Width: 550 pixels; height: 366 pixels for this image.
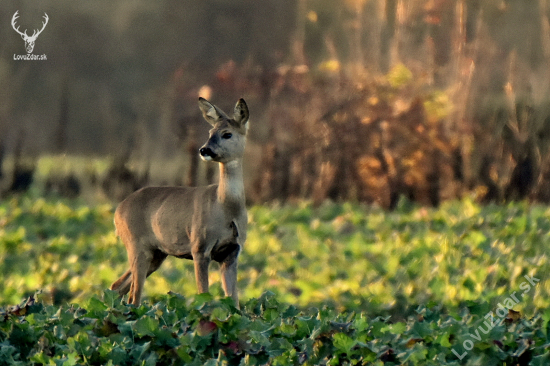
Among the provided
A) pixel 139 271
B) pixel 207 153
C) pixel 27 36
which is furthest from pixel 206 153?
pixel 27 36

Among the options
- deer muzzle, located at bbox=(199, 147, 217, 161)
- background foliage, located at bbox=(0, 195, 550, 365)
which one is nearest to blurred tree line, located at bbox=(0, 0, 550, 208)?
background foliage, located at bbox=(0, 195, 550, 365)

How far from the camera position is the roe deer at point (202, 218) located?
16.1 ft

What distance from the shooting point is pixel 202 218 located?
16.6 feet

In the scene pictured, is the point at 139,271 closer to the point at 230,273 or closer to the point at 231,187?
the point at 230,273

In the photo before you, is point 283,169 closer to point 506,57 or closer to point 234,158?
point 506,57

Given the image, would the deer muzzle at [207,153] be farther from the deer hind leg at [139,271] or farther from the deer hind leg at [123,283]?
the deer hind leg at [123,283]

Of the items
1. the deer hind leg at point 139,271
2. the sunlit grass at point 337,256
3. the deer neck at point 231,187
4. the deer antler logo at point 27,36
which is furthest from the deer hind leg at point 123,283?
the deer antler logo at point 27,36

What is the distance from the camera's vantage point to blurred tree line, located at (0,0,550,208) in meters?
12.2

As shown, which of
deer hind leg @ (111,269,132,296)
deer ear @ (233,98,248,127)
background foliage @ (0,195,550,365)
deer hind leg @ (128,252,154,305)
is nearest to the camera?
background foliage @ (0,195,550,365)

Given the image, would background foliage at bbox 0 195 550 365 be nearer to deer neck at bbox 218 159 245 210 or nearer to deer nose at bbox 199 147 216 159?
deer neck at bbox 218 159 245 210

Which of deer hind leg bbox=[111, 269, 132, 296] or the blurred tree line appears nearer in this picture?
deer hind leg bbox=[111, 269, 132, 296]

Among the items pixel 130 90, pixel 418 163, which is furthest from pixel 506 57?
pixel 130 90

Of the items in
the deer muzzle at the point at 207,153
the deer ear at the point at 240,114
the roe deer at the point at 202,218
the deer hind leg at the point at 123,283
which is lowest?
the deer hind leg at the point at 123,283

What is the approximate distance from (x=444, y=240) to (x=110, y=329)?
489 centimetres
